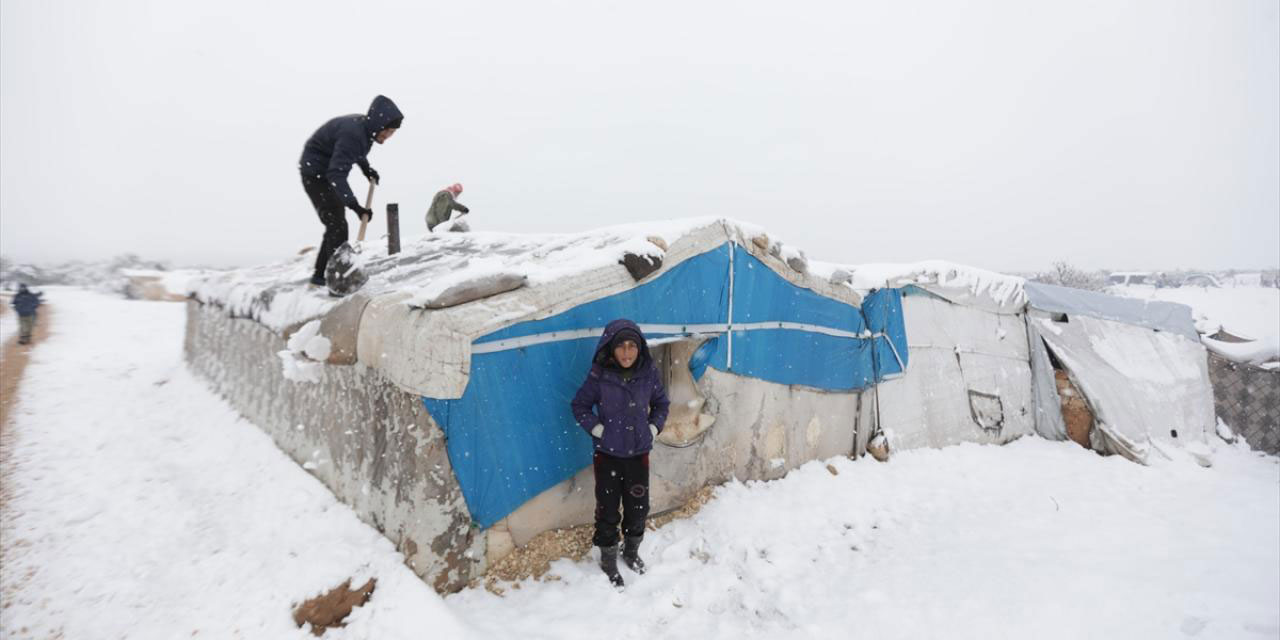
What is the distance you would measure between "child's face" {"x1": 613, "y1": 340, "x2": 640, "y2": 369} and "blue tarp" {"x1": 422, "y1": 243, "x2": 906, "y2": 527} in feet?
1.90

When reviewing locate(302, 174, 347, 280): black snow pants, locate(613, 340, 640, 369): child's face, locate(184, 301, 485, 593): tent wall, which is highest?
locate(302, 174, 347, 280): black snow pants

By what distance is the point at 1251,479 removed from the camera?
739cm

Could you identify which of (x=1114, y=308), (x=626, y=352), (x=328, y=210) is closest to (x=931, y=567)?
(x=626, y=352)

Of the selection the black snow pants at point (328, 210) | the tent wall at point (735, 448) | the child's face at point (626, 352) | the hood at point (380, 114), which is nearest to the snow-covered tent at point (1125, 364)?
the tent wall at point (735, 448)

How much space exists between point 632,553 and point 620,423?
3.84 feet

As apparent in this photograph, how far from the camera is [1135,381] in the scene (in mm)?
8688

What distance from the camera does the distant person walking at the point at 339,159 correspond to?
16.8ft

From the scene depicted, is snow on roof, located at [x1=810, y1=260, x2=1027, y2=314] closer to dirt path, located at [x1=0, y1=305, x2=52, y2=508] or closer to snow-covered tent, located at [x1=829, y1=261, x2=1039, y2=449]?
snow-covered tent, located at [x1=829, y1=261, x2=1039, y2=449]

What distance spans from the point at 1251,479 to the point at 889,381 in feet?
17.8

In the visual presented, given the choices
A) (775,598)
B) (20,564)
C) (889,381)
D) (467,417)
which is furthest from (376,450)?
(889,381)

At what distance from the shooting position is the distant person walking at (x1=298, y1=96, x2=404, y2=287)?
5133 mm

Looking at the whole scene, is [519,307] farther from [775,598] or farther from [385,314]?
[775,598]

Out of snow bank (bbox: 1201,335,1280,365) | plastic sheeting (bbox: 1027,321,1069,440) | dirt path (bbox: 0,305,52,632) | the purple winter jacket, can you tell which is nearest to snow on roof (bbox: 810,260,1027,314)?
plastic sheeting (bbox: 1027,321,1069,440)

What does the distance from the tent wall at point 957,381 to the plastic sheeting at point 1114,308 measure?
1.81ft
